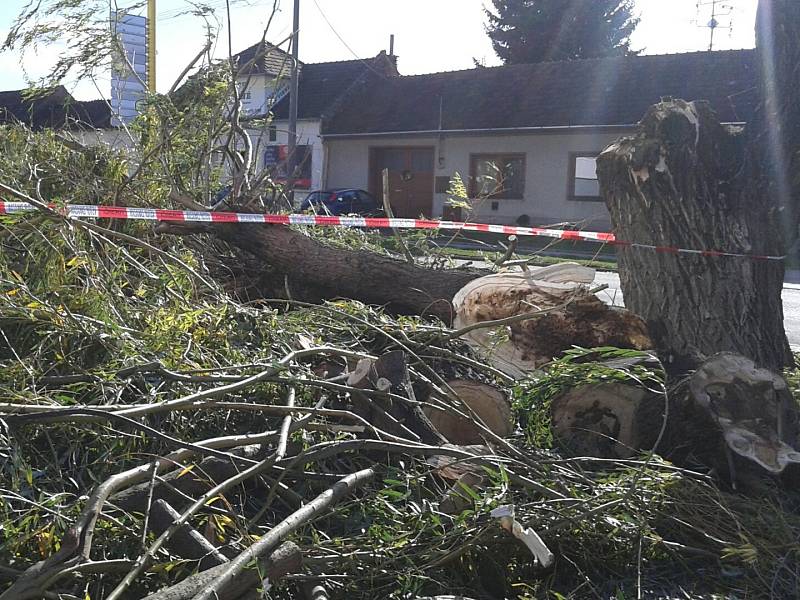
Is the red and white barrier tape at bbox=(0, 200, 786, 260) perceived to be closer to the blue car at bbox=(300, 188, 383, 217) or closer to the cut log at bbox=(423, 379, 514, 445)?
the cut log at bbox=(423, 379, 514, 445)

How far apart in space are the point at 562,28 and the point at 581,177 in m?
15.9

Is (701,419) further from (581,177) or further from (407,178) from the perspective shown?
(407,178)

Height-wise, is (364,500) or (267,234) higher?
(267,234)

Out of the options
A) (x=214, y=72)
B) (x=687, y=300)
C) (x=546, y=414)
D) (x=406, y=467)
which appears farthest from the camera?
(x=214, y=72)

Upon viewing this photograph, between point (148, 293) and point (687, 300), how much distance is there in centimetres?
292

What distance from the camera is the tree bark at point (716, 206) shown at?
15.8 feet

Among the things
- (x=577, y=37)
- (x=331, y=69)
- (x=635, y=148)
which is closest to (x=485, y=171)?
(x=331, y=69)

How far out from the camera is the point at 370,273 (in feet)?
19.2

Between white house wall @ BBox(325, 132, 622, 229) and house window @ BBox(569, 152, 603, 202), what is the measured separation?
0.12m

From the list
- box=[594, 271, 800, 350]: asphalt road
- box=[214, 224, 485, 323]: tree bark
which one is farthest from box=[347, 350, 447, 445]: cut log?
box=[594, 271, 800, 350]: asphalt road

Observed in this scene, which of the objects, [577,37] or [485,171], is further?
[577,37]

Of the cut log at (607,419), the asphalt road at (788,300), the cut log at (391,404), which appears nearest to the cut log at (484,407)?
the cut log at (607,419)

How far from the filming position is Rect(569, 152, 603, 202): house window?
81.0 feet

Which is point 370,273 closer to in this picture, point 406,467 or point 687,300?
point 687,300
